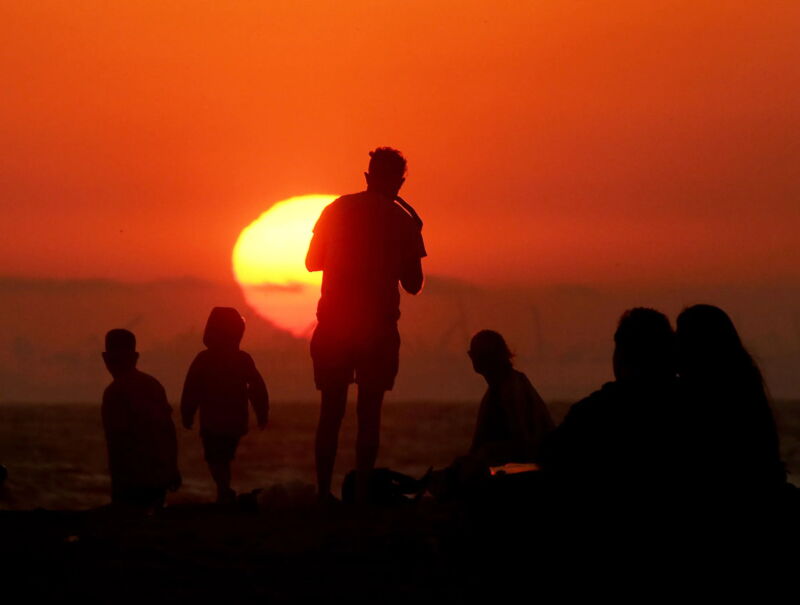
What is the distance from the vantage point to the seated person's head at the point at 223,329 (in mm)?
10680

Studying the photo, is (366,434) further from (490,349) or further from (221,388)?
(221,388)

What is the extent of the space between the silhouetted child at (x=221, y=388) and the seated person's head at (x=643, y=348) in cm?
486

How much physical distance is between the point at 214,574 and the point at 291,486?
2739mm

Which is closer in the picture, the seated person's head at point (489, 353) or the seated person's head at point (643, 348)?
the seated person's head at point (643, 348)

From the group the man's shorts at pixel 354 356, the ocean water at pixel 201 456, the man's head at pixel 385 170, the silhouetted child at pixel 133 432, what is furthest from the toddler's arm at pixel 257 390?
the ocean water at pixel 201 456

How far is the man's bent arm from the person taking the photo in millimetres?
9320


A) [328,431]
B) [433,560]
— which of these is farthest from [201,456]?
[433,560]

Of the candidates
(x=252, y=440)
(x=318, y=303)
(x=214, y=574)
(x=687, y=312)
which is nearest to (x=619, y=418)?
(x=687, y=312)

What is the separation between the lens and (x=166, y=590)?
6371 mm

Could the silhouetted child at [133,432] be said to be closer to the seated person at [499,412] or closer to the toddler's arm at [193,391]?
the toddler's arm at [193,391]

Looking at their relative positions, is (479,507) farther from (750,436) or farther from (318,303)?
(318,303)

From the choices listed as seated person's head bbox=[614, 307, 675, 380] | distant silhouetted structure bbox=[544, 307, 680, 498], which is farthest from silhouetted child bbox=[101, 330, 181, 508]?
seated person's head bbox=[614, 307, 675, 380]

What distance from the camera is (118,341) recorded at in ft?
33.5

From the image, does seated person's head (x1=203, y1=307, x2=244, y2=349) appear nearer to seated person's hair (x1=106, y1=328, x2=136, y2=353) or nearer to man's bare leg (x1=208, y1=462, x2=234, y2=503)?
seated person's hair (x1=106, y1=328, x2=136, y2=353)
